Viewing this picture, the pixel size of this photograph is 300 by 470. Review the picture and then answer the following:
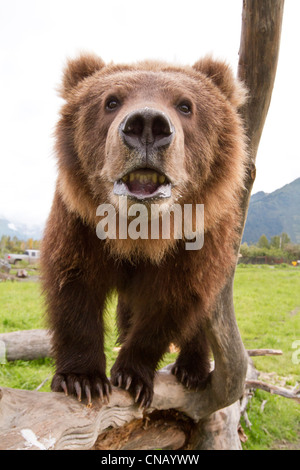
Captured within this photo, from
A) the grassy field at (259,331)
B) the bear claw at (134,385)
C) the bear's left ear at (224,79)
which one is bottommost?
the grassy field at (259,331)

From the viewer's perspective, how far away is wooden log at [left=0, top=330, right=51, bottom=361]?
6.98 metres

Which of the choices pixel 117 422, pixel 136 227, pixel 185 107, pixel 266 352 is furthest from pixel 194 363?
pixel 266 352

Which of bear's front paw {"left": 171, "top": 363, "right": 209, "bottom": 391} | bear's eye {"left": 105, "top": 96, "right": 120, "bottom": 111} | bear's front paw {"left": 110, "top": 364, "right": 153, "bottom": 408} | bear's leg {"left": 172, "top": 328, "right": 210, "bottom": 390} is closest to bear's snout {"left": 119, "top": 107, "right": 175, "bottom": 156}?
bear's eye {"left": 105, "top": 96, "right": 120, "bottom": 111}

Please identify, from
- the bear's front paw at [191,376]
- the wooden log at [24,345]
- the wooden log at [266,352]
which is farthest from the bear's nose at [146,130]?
the wooden log at [24,345]

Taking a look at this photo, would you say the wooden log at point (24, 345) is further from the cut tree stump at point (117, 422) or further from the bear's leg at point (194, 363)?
the bear's leg at point (194, 363)

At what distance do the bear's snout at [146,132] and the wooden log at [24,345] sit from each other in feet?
17.9

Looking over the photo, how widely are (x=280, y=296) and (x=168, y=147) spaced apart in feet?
51.2

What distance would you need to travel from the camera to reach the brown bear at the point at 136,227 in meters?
2.75

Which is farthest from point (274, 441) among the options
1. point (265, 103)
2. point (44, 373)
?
point (265, 103)

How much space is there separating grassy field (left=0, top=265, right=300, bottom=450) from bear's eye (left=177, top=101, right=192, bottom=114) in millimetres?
1699

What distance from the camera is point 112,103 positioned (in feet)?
9.04

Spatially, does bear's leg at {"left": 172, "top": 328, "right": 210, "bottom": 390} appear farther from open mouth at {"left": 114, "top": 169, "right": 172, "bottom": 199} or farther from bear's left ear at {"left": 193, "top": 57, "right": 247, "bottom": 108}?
bear's left ear at {"left": 193, "top": 57, "right": 247, "bottom": 108}

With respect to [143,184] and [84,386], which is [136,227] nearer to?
[143,184]

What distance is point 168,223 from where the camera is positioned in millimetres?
2848
